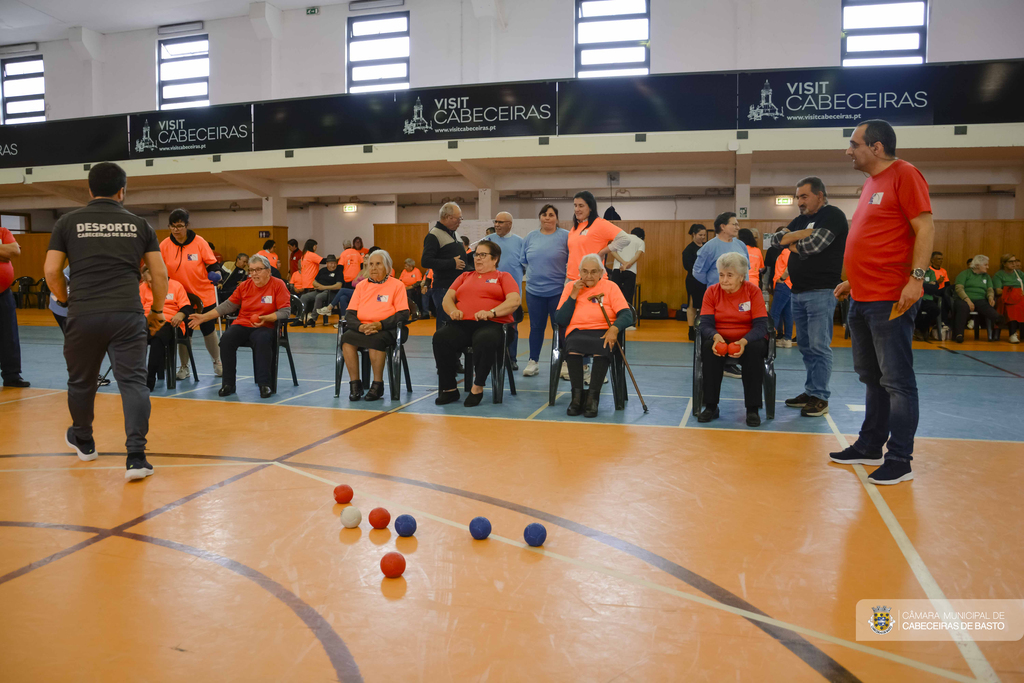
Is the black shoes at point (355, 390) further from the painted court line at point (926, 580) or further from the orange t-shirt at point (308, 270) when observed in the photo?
the orange t-shirt at point (308, 270)

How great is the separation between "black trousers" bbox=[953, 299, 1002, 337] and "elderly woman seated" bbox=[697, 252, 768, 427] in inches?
278

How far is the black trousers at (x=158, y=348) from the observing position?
570 cm

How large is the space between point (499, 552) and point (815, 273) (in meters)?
3.21

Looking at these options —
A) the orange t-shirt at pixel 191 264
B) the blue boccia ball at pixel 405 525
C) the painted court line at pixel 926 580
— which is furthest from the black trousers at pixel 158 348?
the painted court line at pixel 926 580

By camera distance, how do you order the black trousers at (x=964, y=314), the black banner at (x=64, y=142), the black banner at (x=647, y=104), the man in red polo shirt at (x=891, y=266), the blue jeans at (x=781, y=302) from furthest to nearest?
the black banner at (x=64, y=142) → the black banner at (x=647, y=104) → the black trousers at (x=964, y=314) → the blue jeans at (x=781, y=302) → the man in red polo shirt at (x=891, y=266)

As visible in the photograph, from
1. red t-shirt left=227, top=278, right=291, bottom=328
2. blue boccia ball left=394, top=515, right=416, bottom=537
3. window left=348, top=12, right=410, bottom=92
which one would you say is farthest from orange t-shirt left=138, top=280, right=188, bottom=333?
window left=348, top=12, right=410, bottom=92

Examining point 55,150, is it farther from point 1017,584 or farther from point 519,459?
point 1017,584

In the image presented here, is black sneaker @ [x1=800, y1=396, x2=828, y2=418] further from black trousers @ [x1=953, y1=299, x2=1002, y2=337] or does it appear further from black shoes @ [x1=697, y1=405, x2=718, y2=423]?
black trousers @ [x1=953, y1=299, x2=1002, y2=337]

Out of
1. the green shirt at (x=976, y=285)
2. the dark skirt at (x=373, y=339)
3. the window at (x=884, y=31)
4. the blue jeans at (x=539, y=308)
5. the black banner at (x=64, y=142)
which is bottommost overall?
the dark skirt at (x=373, y=339)

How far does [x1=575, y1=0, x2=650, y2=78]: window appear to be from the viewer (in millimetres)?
14078

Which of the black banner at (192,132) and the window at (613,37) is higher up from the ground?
the window at (613,37)

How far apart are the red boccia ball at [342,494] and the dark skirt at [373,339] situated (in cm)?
251

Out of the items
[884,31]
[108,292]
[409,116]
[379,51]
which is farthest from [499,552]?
[379,51]

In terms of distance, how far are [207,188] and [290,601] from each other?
16.6m
